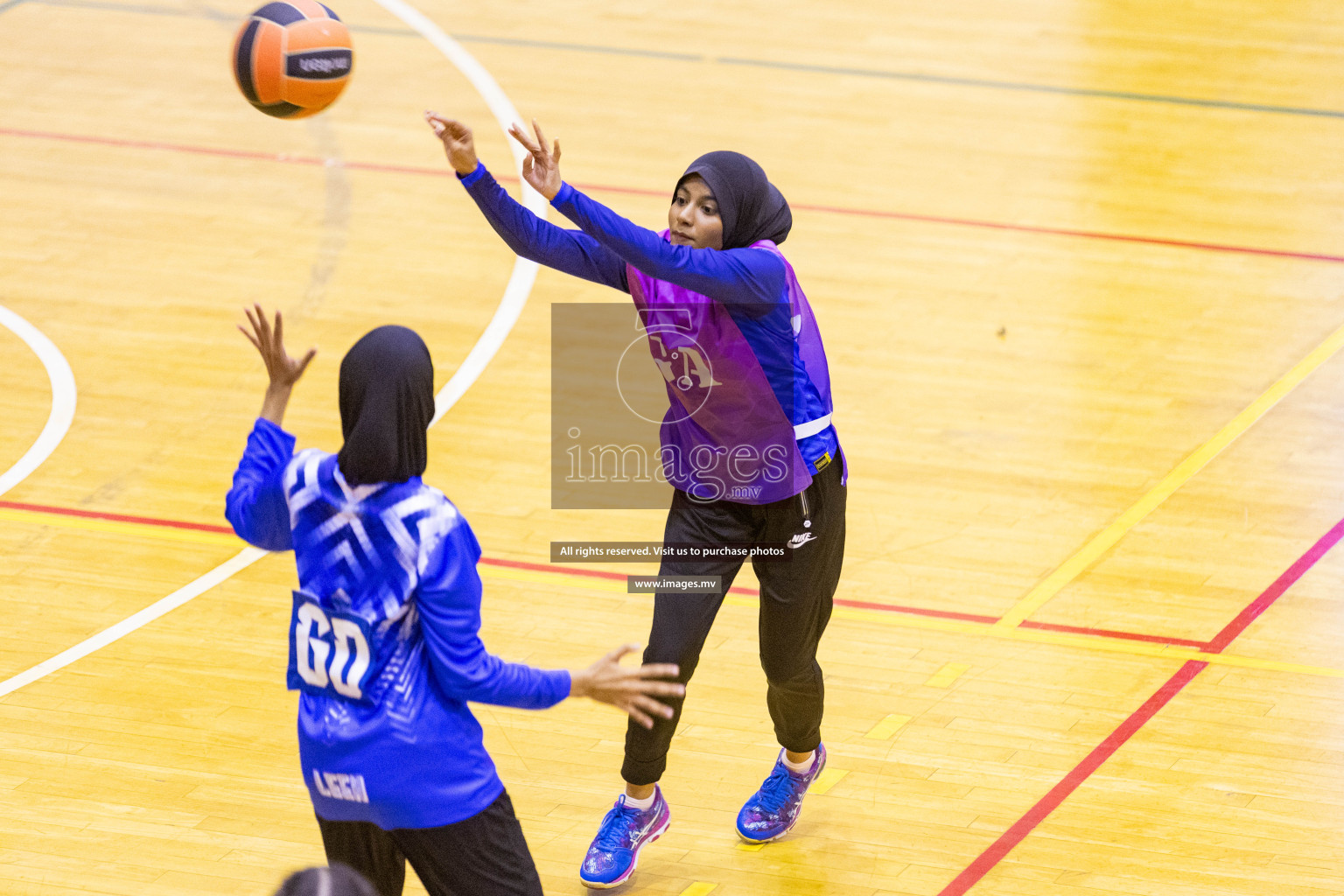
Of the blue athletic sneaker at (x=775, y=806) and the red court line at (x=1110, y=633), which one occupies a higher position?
the red court line at (x=1110, y=633)

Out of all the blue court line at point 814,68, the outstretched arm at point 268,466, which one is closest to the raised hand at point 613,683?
the outstretched arm at point 268,466

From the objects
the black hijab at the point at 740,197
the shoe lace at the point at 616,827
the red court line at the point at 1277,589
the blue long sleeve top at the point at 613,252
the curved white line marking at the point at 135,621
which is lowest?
the curved white line marking at the point at 135,621

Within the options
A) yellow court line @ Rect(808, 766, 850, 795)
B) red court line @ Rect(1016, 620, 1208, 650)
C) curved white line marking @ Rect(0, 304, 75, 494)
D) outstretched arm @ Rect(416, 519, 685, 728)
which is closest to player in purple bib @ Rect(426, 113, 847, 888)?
yellow court line @ Rect(808, 766, 850, 795)

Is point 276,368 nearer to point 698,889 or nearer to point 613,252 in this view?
point 613,252

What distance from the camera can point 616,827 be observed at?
5.04m

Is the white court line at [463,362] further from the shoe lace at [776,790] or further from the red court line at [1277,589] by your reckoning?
the red court line at [1277,589]

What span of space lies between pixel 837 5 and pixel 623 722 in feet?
31.9

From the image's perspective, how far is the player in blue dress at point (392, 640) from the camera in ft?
10.9

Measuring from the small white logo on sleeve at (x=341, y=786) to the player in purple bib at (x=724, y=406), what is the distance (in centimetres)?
146

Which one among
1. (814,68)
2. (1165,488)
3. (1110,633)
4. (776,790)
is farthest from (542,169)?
(814,68)

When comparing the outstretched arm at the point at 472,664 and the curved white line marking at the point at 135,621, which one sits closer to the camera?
the outstretched arm at the point at 472,664

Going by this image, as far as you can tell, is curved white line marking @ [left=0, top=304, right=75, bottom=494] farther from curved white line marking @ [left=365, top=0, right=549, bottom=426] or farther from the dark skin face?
the dark skin face

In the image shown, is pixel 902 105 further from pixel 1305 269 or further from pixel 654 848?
pixel 654 848

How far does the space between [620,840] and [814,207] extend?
606 centimetres
